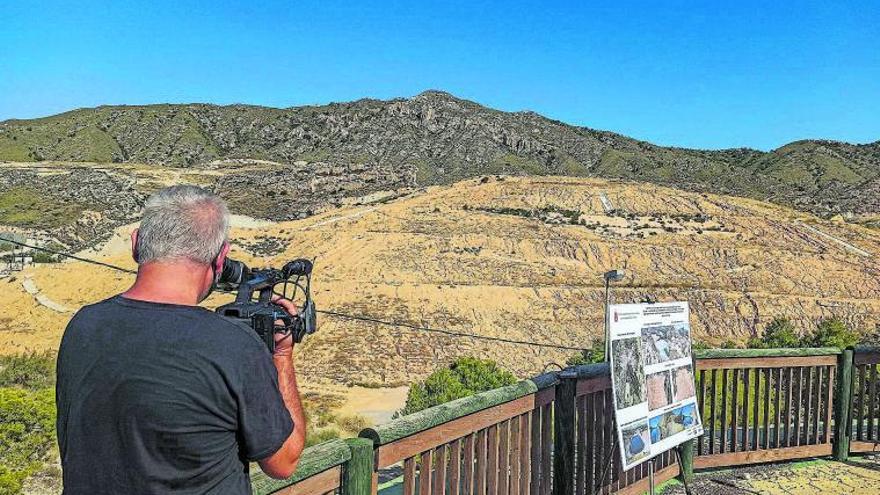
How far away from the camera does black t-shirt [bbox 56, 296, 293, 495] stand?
67.6 inches

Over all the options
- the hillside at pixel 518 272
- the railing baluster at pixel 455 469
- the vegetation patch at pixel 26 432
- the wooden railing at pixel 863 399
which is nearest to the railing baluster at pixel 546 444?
the railing baluster at pixel 455 469

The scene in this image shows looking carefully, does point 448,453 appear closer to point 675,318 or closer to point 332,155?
point 675,318

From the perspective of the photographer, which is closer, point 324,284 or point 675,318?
point 675,318

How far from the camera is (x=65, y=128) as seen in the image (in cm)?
10069

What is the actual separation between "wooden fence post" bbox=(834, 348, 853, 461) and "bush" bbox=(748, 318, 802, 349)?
Answer: 52.8 ft

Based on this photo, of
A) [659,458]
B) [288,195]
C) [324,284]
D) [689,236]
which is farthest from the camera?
[288,195]

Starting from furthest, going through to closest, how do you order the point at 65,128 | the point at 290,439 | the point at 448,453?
the point at 65,128 → the point at 448,453 → the point at 290,439

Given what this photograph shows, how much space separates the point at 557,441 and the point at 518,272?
92.3 feet

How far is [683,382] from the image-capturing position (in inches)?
198

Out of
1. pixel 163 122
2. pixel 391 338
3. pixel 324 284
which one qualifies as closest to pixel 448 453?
pixel 391 338

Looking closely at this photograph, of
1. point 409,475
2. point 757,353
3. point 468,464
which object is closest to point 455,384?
point 757,353

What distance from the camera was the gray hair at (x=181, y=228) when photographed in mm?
1876

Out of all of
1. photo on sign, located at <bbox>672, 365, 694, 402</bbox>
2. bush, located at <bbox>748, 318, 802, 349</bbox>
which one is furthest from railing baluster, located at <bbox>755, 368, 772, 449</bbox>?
bush, located at <bbox>748, 318, 802, 349</bbox>

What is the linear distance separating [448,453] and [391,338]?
22.8 metres
